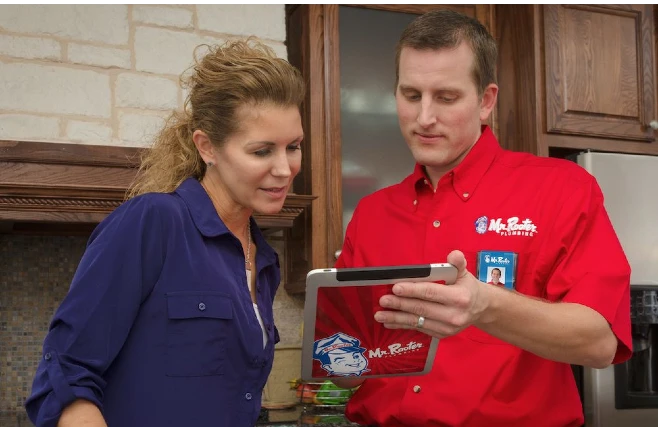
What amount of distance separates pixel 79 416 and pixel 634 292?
6.50 ft

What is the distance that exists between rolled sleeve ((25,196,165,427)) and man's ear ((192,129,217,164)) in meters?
0.23

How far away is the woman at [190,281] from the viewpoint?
1.15 meters

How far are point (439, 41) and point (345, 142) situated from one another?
1051 millimetres

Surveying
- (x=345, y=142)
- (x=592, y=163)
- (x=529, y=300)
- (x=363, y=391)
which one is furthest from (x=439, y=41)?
(x=592, y=163)

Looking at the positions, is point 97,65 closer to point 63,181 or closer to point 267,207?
point 63,181

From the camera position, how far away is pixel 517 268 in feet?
4.96

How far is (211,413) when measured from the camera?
4.17 ft

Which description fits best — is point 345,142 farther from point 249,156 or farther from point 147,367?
point 147,367

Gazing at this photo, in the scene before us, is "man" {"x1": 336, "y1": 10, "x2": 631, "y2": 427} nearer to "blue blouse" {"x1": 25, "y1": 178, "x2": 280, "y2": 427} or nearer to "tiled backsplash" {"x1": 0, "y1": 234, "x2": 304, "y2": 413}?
"blue blouse" {"x1": 25, "y1": 178, "x2": 280, "y2": 427}

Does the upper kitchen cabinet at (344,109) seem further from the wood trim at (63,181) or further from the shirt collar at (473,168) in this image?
the shirt collar at (473,168)

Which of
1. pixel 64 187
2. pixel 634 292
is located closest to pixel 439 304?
pixel 64 187

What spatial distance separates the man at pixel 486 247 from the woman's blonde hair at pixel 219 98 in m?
0.32

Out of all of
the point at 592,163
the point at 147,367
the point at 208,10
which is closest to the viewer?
the point at 147,367

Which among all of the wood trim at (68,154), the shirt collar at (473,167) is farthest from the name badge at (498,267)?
the wood trim at (68,154)
